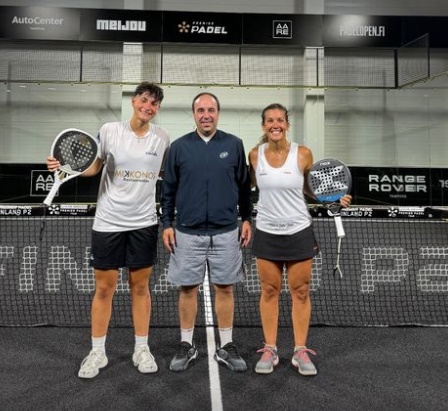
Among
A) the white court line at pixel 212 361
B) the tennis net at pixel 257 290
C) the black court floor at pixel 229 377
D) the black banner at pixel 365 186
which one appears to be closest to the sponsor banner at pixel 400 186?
the black banner at pixel 365 186

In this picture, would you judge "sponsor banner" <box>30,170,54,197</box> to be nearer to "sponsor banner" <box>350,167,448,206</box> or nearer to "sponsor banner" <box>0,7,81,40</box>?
"sponsor banner" <box>0,7,81,40</box>

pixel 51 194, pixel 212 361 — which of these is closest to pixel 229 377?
pixel 212 361

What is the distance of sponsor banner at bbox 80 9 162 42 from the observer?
9758mm

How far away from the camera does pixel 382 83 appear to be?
10.4m

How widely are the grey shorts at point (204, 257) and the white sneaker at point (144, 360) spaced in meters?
0.47

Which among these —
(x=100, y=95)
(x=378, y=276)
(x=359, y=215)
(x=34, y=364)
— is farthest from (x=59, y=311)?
(x=100, y=95)

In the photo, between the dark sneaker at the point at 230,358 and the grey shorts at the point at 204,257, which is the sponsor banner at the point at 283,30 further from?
the dark sneaker at the point at 230,358

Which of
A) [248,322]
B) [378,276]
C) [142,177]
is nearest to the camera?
[142,177]

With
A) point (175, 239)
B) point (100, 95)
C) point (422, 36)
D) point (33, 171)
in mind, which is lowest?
point (175, 239)

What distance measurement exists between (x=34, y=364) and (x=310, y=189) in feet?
6.59

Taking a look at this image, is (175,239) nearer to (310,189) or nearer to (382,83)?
(310,189)

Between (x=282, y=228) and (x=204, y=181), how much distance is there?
1.77 ft

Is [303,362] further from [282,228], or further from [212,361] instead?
[282,228]

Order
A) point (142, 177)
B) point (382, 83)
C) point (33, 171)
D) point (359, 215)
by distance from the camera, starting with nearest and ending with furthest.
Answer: point (142, 177), point (359, 215), point (33, 171), point (382, 83)
